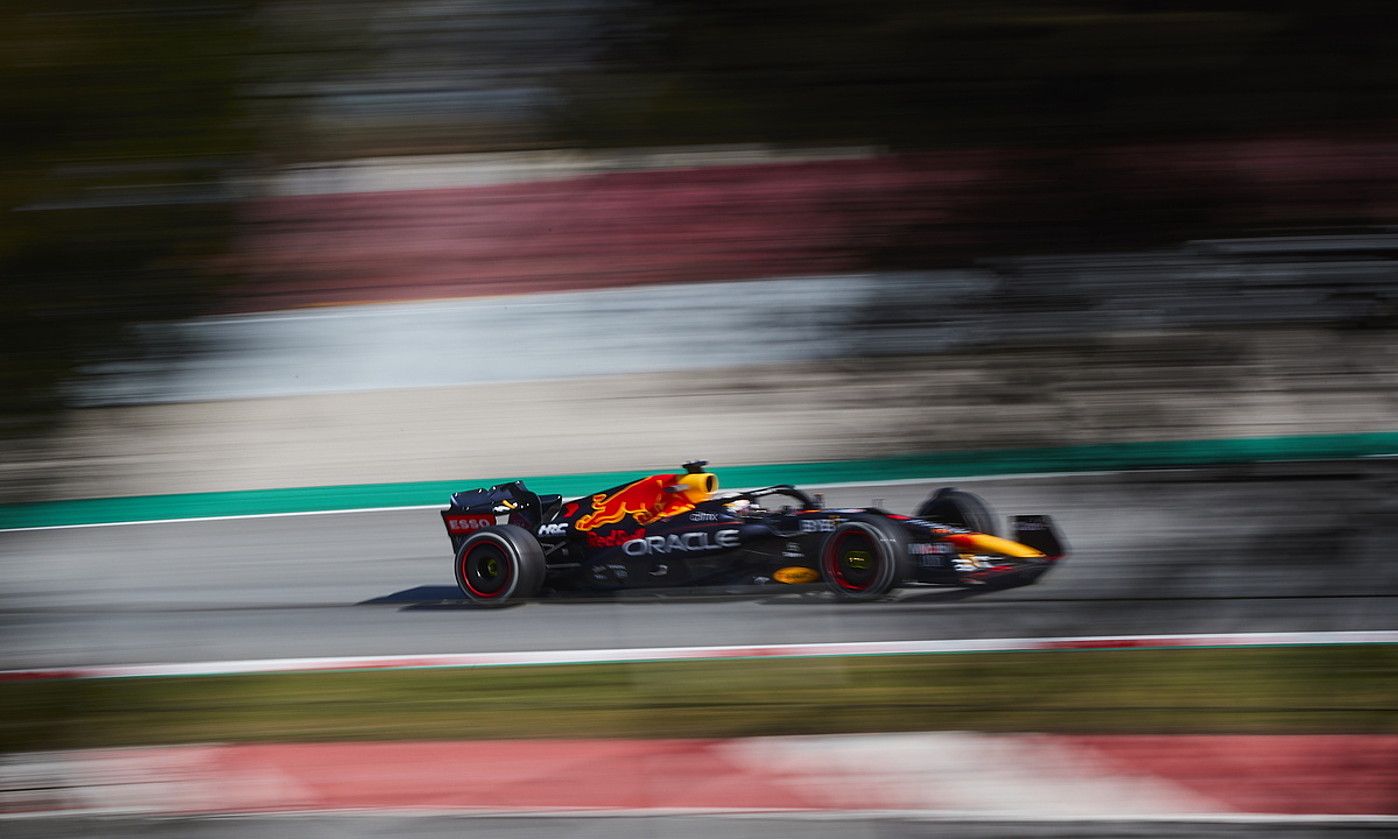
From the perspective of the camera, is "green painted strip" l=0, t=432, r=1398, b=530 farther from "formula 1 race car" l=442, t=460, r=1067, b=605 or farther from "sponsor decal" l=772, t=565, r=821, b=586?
"sponsor decal" l=772, t=565, r=821, b=586

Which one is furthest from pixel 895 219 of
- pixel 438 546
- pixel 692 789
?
pixel 438 546

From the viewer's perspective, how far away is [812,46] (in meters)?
0.94

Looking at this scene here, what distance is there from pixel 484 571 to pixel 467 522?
0.21 meters

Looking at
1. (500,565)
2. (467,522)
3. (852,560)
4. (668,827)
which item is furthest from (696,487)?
(668,827)

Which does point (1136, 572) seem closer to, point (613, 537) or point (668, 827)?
point (668, 827)

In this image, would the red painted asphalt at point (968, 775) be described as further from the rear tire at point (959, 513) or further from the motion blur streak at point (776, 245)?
the rear tire at point (959, 513)

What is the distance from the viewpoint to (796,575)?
4648 mm

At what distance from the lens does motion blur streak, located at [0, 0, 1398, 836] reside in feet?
2.95

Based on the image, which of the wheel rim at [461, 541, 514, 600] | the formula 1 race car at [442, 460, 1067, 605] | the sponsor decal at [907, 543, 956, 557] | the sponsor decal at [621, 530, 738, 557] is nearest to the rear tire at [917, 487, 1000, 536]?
the formula 1 race car at [442, 460, 1067, 605]

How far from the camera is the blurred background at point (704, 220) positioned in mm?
897

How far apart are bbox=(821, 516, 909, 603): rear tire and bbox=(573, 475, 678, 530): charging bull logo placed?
714mm

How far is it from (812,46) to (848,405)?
0.28m

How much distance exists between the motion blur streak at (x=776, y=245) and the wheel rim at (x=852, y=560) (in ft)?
11.0

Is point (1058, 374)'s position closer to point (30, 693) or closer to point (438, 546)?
point (30, 693)
